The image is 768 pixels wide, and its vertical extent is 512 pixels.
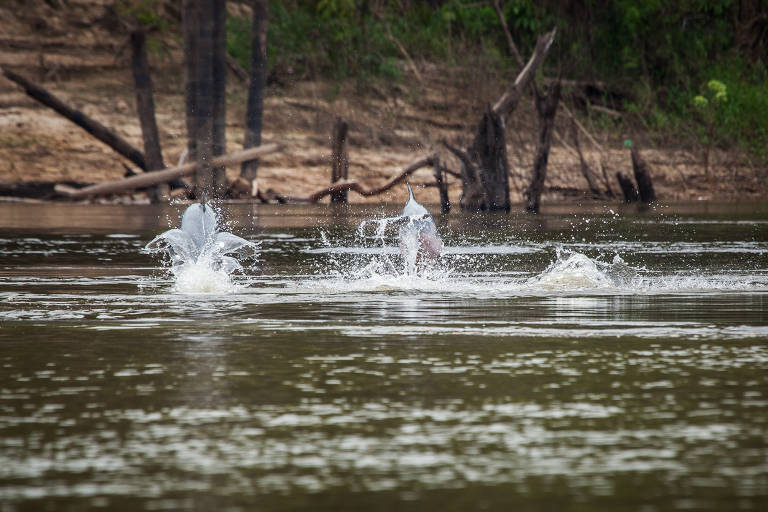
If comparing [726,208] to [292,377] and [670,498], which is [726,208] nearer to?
[292,377]

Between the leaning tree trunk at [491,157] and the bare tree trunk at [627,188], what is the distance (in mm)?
6315

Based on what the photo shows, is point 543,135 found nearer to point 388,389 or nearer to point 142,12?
point 142,12

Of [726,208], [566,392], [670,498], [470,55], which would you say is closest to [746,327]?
[566,392]

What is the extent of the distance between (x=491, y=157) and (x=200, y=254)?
53.8ft

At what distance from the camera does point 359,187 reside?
27.3 m

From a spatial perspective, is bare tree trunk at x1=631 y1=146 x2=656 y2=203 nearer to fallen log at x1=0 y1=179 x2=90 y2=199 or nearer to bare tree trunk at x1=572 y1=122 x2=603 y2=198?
bare tree trunk at x1=572 y1=122 x2=603 y2=198

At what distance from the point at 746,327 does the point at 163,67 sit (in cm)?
3780

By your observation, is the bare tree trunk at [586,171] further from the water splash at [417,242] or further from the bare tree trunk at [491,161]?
the water splash at [417,242]

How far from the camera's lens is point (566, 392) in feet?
27.8

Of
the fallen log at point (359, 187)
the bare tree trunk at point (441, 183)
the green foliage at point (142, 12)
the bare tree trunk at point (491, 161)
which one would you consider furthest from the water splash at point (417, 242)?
the green foliage at point (142, 12)

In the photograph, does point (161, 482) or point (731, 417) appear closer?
point (161, 482)

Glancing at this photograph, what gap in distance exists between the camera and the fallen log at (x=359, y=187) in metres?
27.6

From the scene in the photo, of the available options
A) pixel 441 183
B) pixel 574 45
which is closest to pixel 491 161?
pixel 441 183

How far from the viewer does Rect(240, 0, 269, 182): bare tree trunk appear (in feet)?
131
